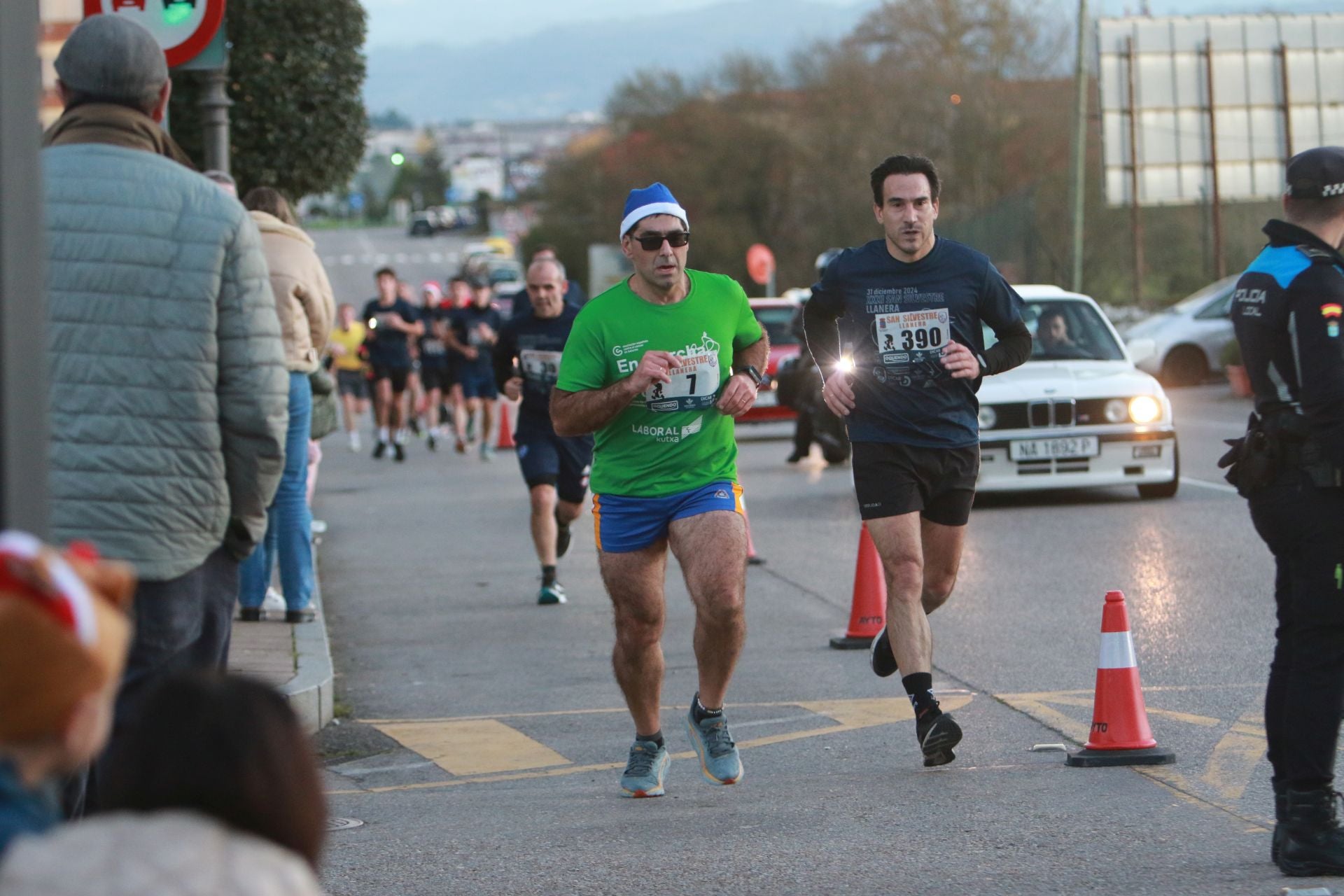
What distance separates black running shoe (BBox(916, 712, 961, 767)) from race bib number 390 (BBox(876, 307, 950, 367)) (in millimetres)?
1322

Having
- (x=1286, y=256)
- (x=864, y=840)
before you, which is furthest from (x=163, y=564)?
(x=1286, y=256)

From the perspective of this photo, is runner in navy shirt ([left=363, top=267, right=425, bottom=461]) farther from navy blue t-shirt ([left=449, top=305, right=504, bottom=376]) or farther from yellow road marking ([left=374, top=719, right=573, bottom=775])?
yellow road marking ([left=374, top=719, right=573, bottom=775])

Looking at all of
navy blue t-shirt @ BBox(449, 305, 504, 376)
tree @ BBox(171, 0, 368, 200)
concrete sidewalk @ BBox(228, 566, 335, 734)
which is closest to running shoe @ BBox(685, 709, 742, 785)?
concrete sidewalk @ BBox(228, 566, 335, 734)

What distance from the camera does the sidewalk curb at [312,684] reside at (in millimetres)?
7570

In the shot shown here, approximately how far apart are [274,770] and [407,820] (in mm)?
3768

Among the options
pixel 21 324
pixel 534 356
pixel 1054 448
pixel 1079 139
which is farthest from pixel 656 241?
pixel 1079 139

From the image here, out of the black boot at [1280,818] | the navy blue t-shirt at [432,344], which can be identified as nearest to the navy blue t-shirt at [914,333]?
the black boot at [1280,818]

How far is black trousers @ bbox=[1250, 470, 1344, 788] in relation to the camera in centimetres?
497

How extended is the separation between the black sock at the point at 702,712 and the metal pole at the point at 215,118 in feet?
15.2

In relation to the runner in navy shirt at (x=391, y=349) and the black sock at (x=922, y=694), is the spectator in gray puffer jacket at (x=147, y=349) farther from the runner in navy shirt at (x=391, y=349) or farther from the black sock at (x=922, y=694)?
the runner in navy shirt at (x=391, y=349)

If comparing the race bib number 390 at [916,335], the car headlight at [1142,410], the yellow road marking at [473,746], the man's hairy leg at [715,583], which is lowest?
Result: the yellow road marking at [473,746]

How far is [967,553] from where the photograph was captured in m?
12.8

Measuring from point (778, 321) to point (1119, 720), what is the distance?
66.2 ft

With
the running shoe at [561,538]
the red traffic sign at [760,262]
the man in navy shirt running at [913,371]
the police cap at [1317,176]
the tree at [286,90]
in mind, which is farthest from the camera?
the red traffic sign at [760,262]
